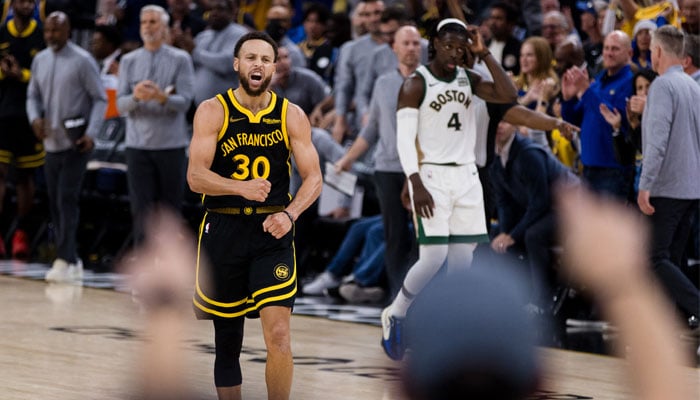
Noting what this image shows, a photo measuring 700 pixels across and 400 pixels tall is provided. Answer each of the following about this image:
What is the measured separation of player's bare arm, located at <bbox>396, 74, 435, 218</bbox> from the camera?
25.3ft

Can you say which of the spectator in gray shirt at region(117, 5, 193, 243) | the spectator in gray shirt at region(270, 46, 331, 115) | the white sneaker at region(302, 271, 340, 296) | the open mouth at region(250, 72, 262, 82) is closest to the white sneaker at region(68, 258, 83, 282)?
the spectator in gray shirt at region(117, 5, 193, 243)

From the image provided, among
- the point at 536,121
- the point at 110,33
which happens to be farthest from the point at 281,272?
the point at 110,33

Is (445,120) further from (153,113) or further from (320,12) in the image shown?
(320,12)

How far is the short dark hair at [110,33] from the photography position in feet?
48.8

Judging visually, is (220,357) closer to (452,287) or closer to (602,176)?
(452,287)

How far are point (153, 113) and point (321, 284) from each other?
6.80ft

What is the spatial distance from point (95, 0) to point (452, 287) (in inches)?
601

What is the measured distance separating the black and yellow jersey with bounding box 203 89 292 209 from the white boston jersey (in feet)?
7.42

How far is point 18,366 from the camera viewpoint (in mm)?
6914

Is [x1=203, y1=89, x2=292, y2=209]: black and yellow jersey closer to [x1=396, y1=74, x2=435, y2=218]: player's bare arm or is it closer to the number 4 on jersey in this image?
[x1=396, y1=74, x2=435, y2=218]: player's bare arm

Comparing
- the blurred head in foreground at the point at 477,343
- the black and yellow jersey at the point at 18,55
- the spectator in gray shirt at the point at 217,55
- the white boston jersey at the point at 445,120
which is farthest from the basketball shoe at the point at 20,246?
the blurred head in foreground at the point at 477,343

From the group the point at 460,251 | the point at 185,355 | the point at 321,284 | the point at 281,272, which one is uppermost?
the point at 281,272

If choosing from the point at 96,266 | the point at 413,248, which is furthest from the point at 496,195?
the point at 96,266

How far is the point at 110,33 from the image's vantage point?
14906 millimetres
